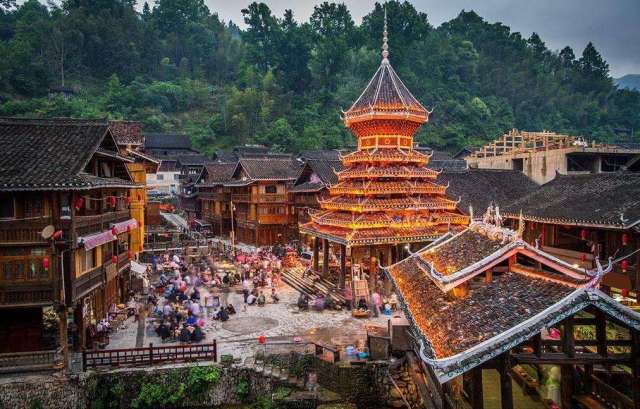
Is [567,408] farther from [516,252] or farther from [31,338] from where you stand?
[31,338]

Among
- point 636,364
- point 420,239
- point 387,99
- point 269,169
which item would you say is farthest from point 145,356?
point 269,169

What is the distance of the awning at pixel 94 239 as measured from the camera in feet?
65.1

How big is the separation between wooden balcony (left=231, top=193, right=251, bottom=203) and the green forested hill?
3017cm

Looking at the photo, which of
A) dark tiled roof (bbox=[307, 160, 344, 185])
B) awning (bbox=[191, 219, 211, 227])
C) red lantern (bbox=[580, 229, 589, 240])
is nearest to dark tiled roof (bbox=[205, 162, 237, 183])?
awning (bbox=[191, 219, 211, 227])

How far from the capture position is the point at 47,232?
1845 cm

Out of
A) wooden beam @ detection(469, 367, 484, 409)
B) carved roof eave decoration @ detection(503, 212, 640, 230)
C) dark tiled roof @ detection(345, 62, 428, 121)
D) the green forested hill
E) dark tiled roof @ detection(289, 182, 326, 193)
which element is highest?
the green forested hill

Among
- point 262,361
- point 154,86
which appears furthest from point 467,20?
point 262,361

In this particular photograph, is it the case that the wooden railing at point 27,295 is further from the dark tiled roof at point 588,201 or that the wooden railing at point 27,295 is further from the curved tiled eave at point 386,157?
the dark tiled roof at point 588,201

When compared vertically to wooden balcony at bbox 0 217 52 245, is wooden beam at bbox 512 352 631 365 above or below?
below

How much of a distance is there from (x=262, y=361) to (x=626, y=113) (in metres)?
121

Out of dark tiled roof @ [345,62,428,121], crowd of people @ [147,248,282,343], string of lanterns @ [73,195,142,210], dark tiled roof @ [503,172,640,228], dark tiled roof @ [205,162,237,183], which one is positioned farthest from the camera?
dark tiled roof @ [205,162,237,183]

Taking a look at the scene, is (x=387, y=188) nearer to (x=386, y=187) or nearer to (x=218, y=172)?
(x=386, y=187)

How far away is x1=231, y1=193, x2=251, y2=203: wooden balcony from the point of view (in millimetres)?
51647

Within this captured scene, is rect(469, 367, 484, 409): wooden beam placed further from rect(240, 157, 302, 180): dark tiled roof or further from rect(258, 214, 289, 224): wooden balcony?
rect(258, 214, 289, 224): wooden balcony
